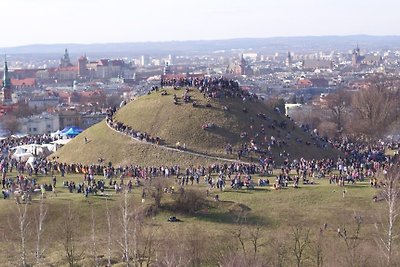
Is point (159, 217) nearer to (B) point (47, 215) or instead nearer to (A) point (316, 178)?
(B) point (47, 215)

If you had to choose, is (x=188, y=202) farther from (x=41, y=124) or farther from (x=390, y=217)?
(x=41, y=124)

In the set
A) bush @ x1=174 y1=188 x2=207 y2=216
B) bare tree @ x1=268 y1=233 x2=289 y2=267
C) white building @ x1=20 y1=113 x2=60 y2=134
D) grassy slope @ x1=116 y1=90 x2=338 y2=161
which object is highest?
grassy slope @ x1=116 y1=90 x2=338 y2=161

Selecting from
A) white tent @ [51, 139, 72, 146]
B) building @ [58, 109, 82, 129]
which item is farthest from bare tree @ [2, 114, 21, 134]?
white tent @ [51, 139, 72, 146]

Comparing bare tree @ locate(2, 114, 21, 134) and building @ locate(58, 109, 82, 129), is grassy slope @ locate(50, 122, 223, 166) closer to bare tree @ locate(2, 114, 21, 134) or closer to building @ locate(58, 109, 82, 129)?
bare tree @ locate(2, 114, 21, 134)

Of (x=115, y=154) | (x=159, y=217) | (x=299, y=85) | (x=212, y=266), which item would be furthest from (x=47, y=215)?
(x=299, y=85)

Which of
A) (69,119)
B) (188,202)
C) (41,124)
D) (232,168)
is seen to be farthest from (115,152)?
(69,119)

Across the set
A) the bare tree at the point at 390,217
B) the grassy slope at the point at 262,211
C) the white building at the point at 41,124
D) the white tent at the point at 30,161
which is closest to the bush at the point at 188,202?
the grassy slope at the point at 262,211
